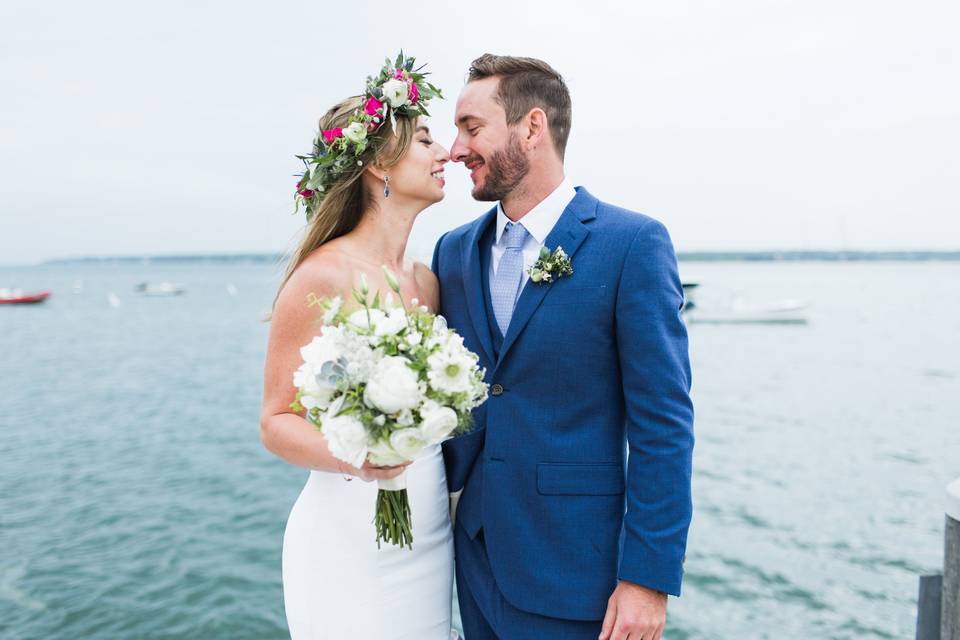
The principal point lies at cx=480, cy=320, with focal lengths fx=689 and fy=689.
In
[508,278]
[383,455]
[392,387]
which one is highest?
[508,278]

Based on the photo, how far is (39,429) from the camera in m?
17.8

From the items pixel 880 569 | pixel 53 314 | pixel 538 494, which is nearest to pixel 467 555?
pixel 538 494

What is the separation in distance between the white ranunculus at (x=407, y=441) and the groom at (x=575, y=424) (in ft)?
2.26

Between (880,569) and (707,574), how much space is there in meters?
2.35

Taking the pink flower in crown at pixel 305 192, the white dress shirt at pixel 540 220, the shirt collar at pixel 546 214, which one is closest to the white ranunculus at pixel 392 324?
the white dress shirt at pixel 540 220

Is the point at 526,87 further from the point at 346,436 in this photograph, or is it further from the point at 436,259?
the point at 346,436

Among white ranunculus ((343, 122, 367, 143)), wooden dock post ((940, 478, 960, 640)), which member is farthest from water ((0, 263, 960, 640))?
wooden dock post ((940, 478, 960, 640))

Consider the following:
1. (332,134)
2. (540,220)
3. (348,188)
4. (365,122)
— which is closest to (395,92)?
(365,122)

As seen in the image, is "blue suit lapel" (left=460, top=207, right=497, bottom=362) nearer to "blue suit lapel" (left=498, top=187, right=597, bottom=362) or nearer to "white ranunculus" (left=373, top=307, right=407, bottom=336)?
"blue suit lapel" (left=498, top=187, right=597, bottom=362)

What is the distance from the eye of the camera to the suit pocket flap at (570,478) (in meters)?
2.60

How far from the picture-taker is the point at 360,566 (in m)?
2.90

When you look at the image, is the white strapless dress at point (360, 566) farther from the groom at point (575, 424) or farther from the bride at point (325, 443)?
the groom at point (575, 424)

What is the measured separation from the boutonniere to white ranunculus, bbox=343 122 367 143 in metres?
1.04

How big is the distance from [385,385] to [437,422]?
0.61 ft
